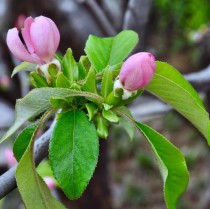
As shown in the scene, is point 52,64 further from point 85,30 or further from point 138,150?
point 138,150

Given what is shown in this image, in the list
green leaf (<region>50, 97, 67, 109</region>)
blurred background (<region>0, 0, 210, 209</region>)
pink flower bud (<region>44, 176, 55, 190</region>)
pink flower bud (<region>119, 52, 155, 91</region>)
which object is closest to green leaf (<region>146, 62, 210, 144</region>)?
pink flower bud (<region>119, 52, 155, 91</region>)

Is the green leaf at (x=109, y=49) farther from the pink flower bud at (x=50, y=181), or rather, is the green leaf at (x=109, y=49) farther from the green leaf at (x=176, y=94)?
the pink flower bud at (x=50, y=181)

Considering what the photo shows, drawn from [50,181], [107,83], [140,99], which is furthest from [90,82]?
[140,99]

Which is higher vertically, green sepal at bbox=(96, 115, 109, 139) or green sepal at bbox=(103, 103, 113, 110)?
green sepal at bbox=(103, 103, 113, 110)

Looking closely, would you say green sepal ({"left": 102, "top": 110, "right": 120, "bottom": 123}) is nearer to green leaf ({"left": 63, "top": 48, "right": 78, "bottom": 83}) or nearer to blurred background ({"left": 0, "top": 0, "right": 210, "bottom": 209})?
green leaf ({"left": 63, "top": 48, "right": 78, "bottom": 83})

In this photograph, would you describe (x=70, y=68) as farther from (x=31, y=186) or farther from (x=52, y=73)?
(x=31, y=186)
